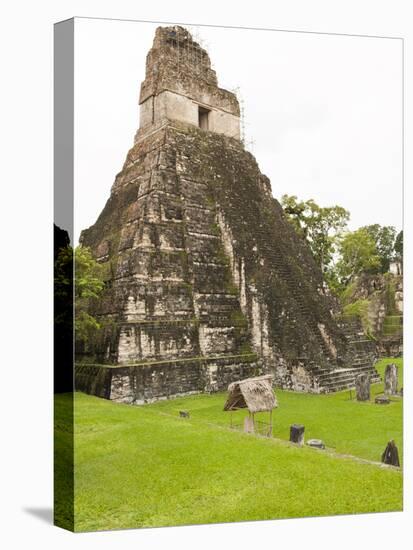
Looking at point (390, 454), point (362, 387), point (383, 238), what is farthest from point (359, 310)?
point (390, 454)

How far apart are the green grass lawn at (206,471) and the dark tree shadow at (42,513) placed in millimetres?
1283

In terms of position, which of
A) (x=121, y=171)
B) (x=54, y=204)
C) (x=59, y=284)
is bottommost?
(x=59, y=284)

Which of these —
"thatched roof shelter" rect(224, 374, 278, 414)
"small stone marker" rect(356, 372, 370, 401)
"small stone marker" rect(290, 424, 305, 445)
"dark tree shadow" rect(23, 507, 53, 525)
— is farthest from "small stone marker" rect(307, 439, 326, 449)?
"dark tree shadow" rect(23, 507, 53, 525)

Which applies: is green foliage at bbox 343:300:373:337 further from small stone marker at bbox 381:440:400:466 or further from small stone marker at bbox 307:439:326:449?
small stone marker at bbox 307:439:326:449

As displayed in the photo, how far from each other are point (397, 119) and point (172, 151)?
5.42 m

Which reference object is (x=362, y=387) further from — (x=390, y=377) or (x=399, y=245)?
(x=399, y=245)

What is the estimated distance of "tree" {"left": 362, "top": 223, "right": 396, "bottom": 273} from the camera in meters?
11.9

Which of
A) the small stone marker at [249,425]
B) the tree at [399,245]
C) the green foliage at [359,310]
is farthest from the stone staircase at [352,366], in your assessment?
the small stone marker at [249,425]

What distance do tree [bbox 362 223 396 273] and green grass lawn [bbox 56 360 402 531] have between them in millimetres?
3328

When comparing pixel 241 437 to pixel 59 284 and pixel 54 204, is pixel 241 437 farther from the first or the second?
pixel 54 204

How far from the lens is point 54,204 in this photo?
9.43 meters

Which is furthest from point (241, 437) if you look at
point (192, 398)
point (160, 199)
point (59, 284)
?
point (160, 199)

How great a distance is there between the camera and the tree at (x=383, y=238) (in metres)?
11.9

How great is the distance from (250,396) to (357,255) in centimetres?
507
